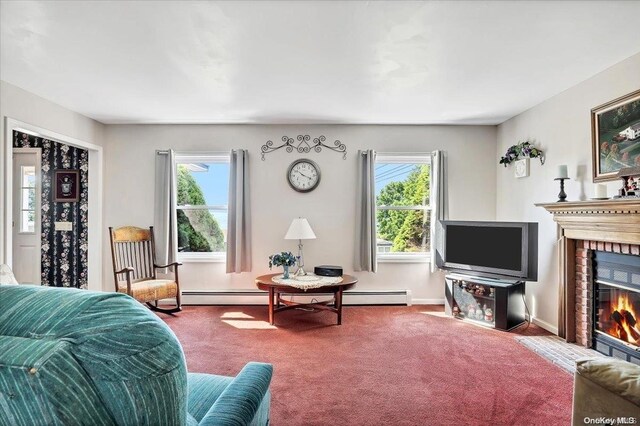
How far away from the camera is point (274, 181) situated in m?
4.71

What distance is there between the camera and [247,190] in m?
4.59

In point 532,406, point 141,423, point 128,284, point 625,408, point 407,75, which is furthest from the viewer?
point 128,284

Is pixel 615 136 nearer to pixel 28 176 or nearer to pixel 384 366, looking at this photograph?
pixel 384 366

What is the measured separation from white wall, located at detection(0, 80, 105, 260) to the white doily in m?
2.57

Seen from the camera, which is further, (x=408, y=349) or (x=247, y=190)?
(x=247, y=190)

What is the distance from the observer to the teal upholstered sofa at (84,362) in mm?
Result: 606

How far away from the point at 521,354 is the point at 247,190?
3.48 meters

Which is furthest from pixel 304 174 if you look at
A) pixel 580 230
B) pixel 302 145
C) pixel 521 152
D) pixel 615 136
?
pixel 615 136

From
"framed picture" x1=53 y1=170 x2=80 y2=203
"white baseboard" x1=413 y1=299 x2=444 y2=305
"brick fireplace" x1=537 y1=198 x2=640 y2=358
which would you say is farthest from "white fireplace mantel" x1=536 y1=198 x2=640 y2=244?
"framed picture" x1=53 y1=170 x2=80 y2=203

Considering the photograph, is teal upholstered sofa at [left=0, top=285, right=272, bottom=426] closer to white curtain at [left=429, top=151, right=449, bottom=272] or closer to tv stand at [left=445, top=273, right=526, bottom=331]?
tv stand at [left=445, top=273, right=526, bottom=331]

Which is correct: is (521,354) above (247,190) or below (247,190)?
below

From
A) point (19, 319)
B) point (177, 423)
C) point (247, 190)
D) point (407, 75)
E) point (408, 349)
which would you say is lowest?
point (408, 349)

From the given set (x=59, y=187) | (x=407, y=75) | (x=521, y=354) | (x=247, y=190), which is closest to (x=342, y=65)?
(x=407, y=75)

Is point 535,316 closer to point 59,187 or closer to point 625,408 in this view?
point 625,408
